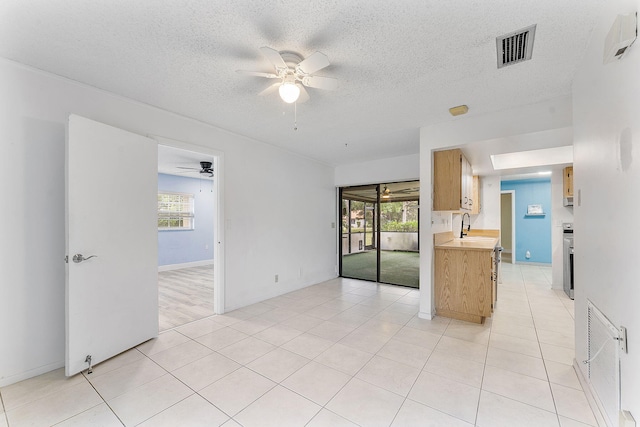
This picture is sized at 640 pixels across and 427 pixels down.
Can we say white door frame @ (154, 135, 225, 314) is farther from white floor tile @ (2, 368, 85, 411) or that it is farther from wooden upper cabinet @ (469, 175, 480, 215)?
wooden upper cabinet @ (469, 175, 480, 215)

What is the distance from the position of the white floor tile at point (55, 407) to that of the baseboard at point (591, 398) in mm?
3156

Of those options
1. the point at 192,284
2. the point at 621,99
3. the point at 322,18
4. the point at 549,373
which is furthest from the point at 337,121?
the point at 192,284

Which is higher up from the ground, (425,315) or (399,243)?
(399,243)

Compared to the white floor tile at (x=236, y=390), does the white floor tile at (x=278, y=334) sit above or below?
below

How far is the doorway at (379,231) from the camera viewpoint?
220 inches

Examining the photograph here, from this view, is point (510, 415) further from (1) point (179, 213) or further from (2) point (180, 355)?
(1) point (179, 213)

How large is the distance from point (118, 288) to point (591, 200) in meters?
3.78

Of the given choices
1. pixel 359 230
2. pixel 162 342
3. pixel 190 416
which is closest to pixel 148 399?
pixel 190 416

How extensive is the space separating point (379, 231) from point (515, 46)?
386 centimetres

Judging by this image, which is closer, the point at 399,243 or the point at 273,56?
the point at 273,56

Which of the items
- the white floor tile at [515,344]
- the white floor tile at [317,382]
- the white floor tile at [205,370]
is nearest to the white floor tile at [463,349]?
the white floor tile at [515,344]

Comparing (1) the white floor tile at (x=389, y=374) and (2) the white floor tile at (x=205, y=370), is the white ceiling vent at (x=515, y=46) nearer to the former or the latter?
(1) the white floor tile at (x=389, y=374)

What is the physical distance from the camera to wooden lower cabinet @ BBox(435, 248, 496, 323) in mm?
Result: 3113

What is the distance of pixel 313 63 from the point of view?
179 centimetres
